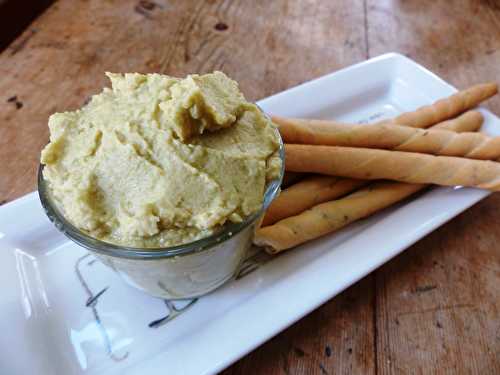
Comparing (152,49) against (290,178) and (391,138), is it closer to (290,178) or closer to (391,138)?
(290,178)

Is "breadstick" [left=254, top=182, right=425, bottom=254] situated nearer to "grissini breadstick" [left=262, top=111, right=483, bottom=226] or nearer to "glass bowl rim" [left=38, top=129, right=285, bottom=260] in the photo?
"grissini breadstick" [left=262, top=111, right=483, bottom=226]

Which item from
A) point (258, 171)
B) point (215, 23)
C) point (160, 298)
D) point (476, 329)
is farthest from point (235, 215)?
point (215, 23)

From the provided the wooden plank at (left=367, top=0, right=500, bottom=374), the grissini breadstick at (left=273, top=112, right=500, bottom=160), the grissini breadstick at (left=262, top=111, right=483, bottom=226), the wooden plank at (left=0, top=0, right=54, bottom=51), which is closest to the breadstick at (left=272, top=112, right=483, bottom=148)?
the grissini breadstick at (left=273, top=112, right=500, bottom=160)

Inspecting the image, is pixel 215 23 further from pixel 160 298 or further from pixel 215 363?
pixel 215 363

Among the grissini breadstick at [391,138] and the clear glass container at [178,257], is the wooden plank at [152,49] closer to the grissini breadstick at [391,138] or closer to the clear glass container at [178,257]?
the grissini breadstick at [391,138]

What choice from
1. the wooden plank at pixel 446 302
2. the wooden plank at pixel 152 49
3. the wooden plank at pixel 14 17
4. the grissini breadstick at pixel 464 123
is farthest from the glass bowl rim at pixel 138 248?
the wooden plank at pixel 14 17

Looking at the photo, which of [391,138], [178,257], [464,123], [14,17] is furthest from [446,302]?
[14,17]
